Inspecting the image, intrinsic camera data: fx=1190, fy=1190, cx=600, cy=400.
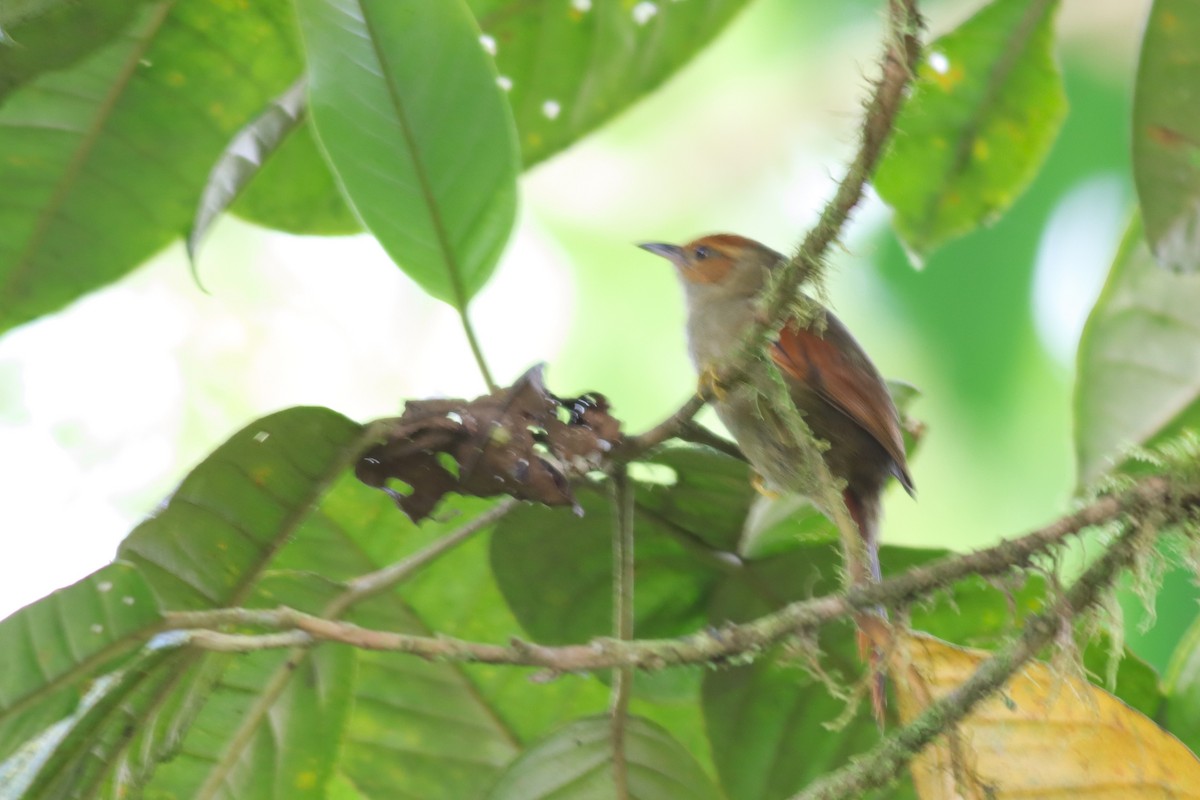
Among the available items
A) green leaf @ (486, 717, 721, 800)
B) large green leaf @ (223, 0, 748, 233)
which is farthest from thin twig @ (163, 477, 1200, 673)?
large green leaf @ (223, 0, 748, 233)

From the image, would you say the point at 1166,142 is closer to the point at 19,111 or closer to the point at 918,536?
the point at 19,111

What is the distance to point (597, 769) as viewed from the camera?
1239mm

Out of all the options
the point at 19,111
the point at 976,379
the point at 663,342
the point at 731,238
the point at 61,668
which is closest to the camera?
the point at 61,668

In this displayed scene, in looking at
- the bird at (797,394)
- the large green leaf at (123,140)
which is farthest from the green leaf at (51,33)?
the bird at (797,394)

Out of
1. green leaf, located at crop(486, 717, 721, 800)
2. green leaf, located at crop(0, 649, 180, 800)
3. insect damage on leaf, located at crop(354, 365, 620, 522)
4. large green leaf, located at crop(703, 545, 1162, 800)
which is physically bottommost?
green leaf, located at crop(0, 649, 180, 800)

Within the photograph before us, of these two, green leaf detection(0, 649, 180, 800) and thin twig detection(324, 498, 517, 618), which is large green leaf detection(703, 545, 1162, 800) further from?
green leaf detection(0, 649, 180, 800)

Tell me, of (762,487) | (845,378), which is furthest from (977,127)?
(762,487)

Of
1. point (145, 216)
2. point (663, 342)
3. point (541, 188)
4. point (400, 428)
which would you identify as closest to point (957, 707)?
point (400, 428)

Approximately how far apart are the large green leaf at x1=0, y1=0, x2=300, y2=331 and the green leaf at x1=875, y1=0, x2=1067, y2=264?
101cm

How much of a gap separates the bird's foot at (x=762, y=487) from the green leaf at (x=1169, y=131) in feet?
2.00

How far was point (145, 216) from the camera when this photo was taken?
1.69 meters

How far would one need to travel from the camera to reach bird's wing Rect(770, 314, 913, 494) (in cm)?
162

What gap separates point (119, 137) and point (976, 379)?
2.85m

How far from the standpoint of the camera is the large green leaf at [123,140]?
162 cm
